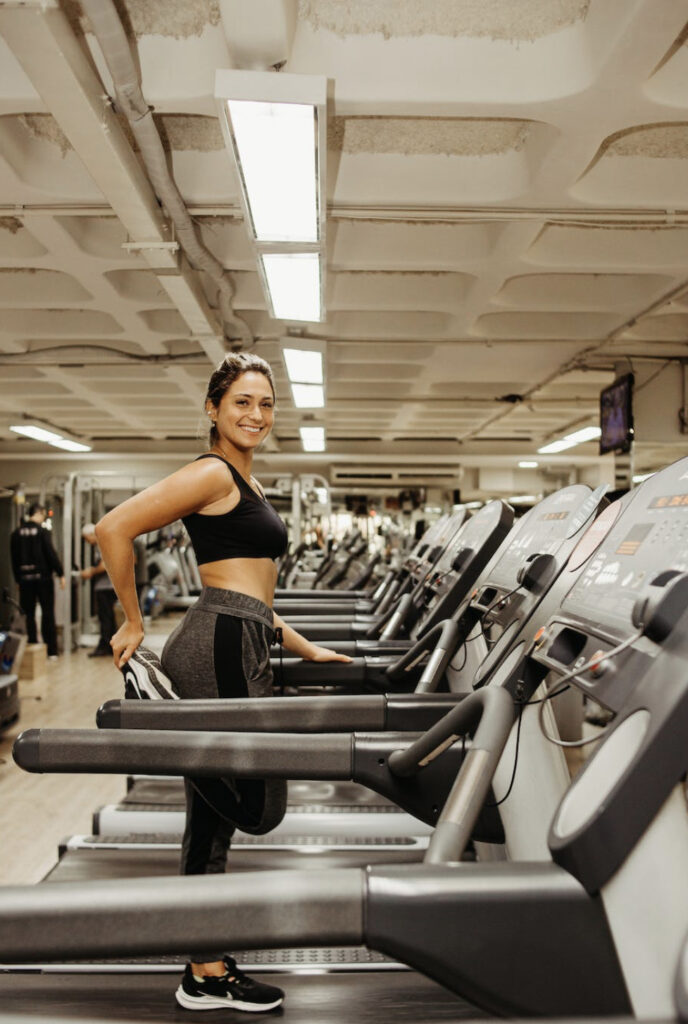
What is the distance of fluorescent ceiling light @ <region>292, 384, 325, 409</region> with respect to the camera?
23.2 feet

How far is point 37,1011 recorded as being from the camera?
1.66m

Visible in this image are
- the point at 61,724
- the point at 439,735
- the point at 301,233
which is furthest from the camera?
the point at 61,724

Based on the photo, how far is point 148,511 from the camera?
71.0 inches

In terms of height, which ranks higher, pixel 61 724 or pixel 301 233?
pixel 301 233

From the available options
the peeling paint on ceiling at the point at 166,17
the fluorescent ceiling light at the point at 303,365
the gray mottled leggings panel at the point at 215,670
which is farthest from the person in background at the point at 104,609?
the gray mottled leggings panel at the point at 215,670

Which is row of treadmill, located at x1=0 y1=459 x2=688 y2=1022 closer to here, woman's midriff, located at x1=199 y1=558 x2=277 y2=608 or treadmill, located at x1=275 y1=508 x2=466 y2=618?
woman's midriff, located at x1=199 y1=558 x2=277 y2=608

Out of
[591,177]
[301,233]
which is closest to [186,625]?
[301,233]

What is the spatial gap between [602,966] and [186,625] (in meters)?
1.24

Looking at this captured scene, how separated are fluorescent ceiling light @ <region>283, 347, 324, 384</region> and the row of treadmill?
11.5 feet

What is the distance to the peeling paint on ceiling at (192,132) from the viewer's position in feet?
11.1

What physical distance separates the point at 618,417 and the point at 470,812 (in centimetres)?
619

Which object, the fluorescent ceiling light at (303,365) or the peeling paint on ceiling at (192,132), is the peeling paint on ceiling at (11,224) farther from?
the fluorescent ceiling light at (303,365)

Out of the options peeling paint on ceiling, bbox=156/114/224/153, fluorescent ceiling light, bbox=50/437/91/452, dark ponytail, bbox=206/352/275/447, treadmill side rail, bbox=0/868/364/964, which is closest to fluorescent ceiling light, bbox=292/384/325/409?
peeling paint on ceiling, bbox=156/114/224/153

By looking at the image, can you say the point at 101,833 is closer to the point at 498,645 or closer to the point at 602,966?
the point at 498,645
